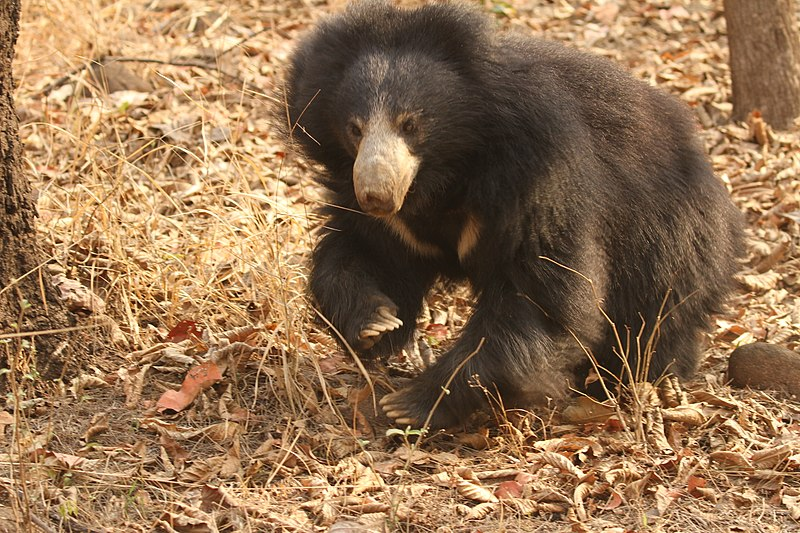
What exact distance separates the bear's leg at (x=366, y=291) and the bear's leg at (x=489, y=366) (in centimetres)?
27

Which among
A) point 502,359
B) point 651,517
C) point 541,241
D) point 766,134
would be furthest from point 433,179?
point 766,134

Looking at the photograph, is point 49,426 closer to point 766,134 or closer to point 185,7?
point 766,134

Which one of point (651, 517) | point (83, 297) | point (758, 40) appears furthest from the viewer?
point (758, 40)

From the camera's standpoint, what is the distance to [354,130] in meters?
3.90

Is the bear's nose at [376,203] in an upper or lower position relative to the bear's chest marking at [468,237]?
upper

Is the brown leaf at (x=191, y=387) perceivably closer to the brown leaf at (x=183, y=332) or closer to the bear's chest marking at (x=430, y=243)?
the brown leaf at (x=183, y=332)

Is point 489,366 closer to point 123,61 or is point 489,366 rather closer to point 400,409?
point 400,409

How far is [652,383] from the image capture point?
454 cm

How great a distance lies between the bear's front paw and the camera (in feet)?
13.4

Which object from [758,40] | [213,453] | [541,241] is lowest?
[213,453]

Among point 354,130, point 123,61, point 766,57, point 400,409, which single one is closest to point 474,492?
point 400,409

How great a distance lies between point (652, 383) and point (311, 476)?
5.61ft

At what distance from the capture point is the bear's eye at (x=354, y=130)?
152 inches

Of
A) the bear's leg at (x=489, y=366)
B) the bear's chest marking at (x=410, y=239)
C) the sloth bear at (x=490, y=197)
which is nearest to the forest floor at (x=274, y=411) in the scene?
the bear's leg at (x=489, y=366)
